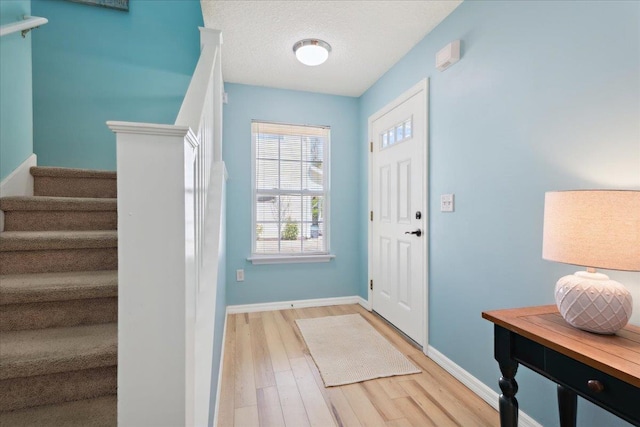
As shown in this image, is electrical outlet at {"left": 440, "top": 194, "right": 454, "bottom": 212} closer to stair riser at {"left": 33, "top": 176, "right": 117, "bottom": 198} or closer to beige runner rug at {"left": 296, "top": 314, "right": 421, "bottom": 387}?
beige runner rug at {"left": 296, "top": 314, "right": 421, "bottom": 387}

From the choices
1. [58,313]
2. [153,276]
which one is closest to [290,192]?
[58,313]

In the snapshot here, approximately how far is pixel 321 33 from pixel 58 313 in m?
2.30

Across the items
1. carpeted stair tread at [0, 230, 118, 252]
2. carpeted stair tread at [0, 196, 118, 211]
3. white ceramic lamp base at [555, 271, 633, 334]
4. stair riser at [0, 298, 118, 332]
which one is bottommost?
stair riser at [0, 298, 118, 332]

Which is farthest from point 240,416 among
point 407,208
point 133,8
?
point 133,8

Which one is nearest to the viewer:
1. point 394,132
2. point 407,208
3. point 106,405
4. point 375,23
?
point 106,405

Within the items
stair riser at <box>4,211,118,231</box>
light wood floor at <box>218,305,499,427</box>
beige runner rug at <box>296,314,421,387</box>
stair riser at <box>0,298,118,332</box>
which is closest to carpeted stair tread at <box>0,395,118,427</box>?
stair riser at <box>0,298,118,332</box>

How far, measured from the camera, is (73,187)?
1.79 metres

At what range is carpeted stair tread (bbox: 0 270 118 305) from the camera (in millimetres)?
1119

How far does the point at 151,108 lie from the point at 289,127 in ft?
4.24

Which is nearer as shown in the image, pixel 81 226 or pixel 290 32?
pixel 81 226

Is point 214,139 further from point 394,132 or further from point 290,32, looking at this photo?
point 394,132

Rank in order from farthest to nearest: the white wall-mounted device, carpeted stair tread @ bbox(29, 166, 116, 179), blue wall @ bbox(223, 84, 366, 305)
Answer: blue wall @ bbox(223, 84, 366, 305)
the white wall-mounted device
carpeted stair tread @ bbox(29, 166, 116, 179)

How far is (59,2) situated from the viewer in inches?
91.7

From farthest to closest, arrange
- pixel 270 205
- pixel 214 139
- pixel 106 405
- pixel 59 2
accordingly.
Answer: pixel 270 205, pixel 59 2, pixel 214 139, pixel 106 405
